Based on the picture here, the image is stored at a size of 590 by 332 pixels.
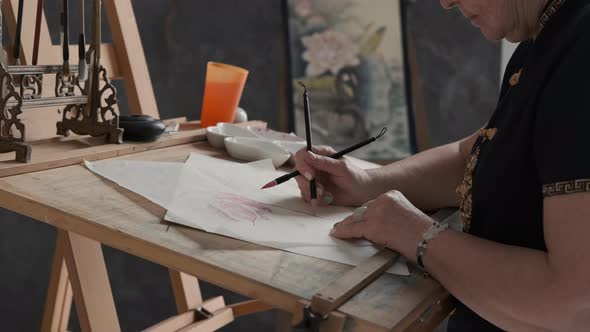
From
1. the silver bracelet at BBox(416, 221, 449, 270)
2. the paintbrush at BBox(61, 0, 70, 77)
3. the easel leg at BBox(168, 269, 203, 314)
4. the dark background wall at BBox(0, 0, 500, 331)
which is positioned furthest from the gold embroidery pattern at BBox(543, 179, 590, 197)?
the dark background wall at BBox(0, 0, 500, 331)

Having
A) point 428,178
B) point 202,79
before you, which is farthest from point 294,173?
point 202,79

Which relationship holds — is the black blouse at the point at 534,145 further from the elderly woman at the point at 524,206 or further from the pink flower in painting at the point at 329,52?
the pink flower in painting at the point at 329,52

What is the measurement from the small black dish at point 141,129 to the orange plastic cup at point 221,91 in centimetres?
25

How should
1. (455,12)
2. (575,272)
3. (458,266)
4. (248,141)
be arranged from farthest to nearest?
(455,12)
(248,141)
(458,266)
(575,272)

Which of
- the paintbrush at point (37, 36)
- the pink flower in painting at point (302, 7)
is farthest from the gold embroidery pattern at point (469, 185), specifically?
the pink flower in painting at point (302, 7)

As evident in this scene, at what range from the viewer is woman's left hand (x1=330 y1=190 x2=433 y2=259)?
93 centimetres

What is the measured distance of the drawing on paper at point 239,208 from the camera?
110cm

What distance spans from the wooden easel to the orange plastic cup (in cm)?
16

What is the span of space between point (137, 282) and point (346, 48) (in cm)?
126

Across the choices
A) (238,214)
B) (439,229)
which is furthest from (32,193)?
(439,229)

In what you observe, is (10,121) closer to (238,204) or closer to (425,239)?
(238,204)

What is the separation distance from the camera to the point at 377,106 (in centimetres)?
264

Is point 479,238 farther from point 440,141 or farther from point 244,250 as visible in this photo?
point 440,141

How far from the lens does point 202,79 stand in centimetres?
280
